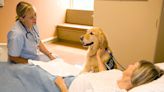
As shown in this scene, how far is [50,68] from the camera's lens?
5.54 ft

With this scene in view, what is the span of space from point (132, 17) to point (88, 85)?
55.0 inches

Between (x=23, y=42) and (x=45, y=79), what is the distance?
574mm

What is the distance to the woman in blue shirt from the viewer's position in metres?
1.83

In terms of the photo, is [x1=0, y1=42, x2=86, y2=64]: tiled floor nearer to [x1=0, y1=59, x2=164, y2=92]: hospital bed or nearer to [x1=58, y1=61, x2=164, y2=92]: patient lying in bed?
[x1=0, y1=59, x2=164, y2=92]: hospital bed

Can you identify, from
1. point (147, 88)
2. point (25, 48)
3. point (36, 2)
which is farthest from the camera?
point (36, 2)

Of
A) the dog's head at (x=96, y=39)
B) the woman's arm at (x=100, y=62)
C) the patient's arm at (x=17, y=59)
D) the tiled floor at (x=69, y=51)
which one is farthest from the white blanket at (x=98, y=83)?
the tiled floor at (x=69, y=51)

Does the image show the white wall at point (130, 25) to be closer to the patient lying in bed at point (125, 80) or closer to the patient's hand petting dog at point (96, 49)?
the patient's hand petting dog at point (96, 49)

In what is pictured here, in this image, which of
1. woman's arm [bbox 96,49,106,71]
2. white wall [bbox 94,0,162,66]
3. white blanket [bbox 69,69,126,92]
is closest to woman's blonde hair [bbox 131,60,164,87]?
white blanket [bbox 69,69,126,92]

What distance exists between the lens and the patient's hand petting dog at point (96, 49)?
178cm

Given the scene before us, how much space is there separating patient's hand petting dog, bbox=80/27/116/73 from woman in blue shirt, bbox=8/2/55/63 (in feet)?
1.45

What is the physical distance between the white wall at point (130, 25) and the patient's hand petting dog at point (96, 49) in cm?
69

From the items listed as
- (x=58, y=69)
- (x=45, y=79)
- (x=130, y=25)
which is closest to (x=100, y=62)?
(x=58, y=69)

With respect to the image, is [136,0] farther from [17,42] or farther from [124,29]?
[17,42]

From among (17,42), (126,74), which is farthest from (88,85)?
(17,42)
